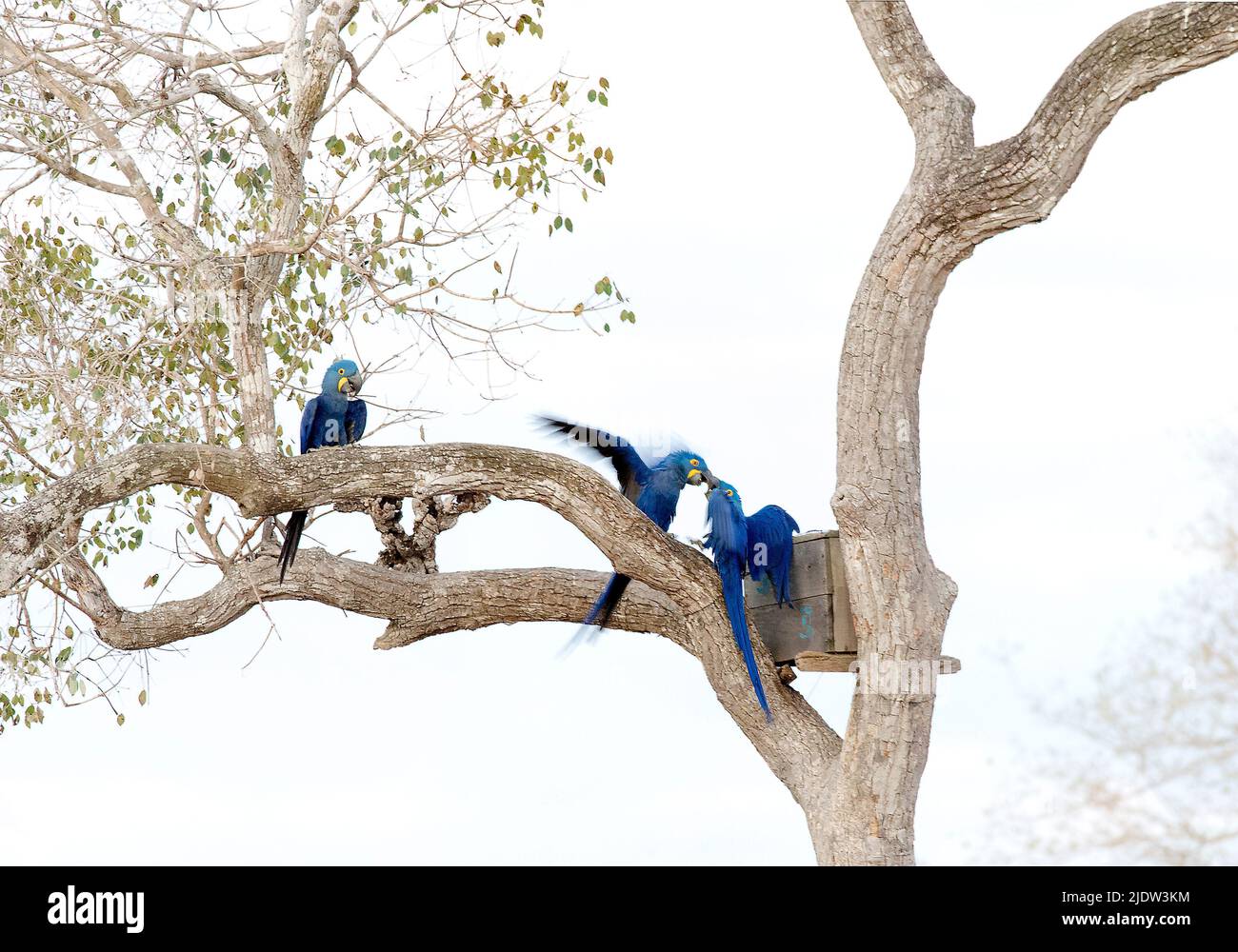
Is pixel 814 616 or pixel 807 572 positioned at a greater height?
pixel 807 572

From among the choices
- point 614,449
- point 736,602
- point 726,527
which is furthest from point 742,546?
point 614,449

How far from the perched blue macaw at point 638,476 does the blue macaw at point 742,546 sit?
13 centimetres

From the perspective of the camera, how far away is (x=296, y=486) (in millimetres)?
4426

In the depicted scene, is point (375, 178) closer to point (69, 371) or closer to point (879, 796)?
point (69, 371)

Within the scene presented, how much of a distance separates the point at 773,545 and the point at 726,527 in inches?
11.8

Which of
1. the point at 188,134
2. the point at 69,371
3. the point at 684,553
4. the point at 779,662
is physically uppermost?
the point at 188,134

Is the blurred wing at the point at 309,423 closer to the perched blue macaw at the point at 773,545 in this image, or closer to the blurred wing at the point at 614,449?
the blurred wing at the point at 614,449

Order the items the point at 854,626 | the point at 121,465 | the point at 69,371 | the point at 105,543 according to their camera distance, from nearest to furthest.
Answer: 1. the point at 121,465
2. the point at 854,626
3. the point at 69,371
4. the point at 105,543

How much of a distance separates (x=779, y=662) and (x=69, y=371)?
3.11 metres

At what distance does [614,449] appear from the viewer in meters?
4.85

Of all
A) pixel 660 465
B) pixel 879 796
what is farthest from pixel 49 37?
pixel 879 796

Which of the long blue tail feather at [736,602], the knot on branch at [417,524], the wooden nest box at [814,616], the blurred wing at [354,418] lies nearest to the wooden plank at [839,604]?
the wooden nest box at [814,616]

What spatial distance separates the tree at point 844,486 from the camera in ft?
13.4

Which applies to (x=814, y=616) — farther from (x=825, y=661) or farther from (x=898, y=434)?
(x=898, y=434)
